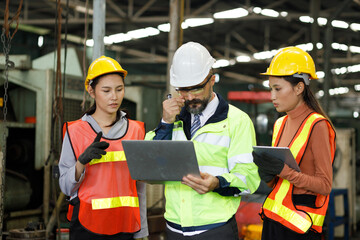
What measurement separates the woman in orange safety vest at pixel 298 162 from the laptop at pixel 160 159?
526 millimetres

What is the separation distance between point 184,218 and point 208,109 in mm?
539

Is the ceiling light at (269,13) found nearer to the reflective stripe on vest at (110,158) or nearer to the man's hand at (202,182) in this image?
the reflective stripe on vest at (110,158)

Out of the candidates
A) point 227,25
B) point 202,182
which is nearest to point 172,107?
point 202,182

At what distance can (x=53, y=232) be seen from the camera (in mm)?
4094

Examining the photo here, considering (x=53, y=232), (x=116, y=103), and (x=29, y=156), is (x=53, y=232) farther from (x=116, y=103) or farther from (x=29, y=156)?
(x=116, y=103)

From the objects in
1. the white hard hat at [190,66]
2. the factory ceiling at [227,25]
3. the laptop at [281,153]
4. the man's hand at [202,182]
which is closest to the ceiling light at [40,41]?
the factory ceiling at [227,25]

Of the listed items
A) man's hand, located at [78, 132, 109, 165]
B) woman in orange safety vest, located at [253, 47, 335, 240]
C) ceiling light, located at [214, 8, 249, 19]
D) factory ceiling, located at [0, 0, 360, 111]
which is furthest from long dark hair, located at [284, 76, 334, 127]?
ceiling light, located at [214, 8, 249, 19]

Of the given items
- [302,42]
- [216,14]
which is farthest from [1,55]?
[302,42]

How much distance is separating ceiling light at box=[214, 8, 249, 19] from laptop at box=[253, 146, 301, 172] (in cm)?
948

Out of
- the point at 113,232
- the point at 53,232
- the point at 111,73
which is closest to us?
the point at 113,232

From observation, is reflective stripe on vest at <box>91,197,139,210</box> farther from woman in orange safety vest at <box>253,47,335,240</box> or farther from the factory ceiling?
the factory ceiling

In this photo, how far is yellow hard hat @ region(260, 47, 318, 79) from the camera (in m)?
2.65

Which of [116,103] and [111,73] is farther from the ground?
[111,73]

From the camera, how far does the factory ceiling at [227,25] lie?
11211mm
